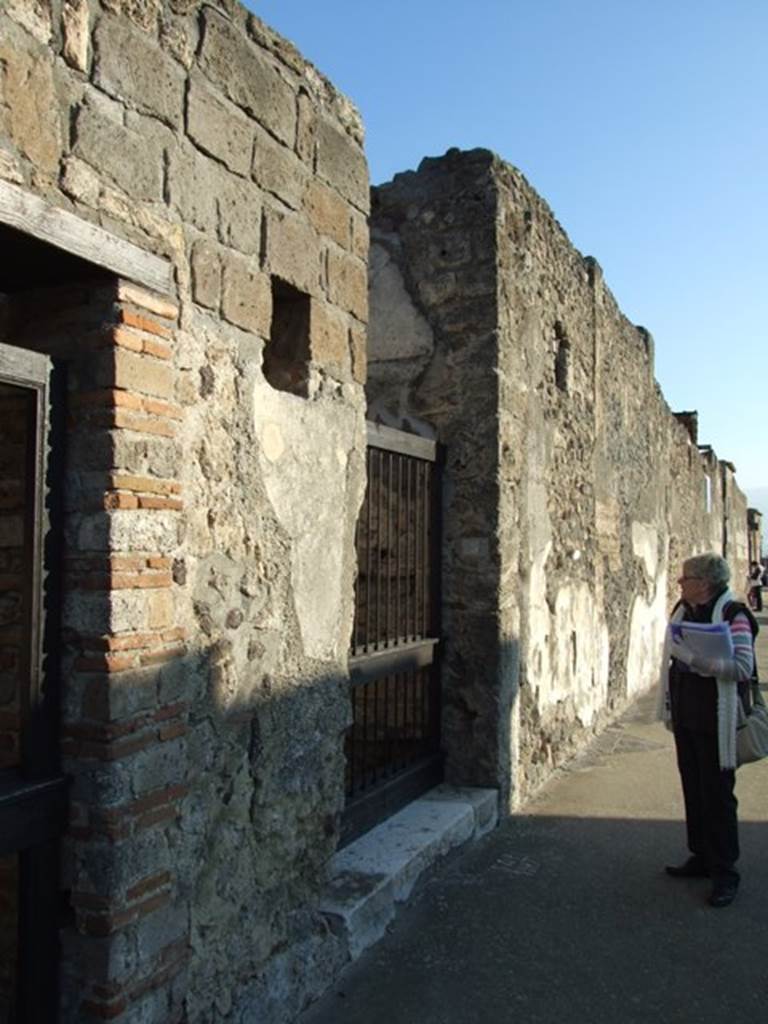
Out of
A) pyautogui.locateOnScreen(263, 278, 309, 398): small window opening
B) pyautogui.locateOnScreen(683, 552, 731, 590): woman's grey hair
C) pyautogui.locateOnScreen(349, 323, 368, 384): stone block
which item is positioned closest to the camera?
pyautogui.locateOnScreen(263, 278, 309, 398): small window opening

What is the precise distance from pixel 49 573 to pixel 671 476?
9245mm

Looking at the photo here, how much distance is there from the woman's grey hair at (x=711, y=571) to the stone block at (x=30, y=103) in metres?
2.86

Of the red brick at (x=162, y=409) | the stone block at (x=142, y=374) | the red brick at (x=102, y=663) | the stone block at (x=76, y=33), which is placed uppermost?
the stone block at (x=76, y=33)

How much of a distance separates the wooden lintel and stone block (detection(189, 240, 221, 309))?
11 centimetres

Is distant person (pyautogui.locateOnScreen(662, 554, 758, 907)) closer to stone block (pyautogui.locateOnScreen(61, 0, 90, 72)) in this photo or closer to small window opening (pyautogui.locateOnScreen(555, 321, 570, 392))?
small window opening (pyautogui.locateOnScreen(555, 321, 570, 392))

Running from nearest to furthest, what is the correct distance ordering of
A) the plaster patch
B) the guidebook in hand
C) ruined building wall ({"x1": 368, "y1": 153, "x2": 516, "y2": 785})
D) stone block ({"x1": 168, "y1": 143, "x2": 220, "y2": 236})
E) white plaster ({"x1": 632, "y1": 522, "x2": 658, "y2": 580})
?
1. stone block ({"x1": 168, "y1": 143, "x2": 220, "y2": 236})
2. the plaster patch
3. the guidebook in hand
4. ruined building wall ({"x1": 368, "y1": 153, "x2": 516, "y2": 785})
5. white plaster ({"x1": 632, "y1": 522, "x2": 658, "y2": 580})

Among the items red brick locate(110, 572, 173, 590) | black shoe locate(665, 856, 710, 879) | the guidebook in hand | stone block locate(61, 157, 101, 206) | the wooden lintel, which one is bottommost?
black shoe locate(665, 856, 710, 879)

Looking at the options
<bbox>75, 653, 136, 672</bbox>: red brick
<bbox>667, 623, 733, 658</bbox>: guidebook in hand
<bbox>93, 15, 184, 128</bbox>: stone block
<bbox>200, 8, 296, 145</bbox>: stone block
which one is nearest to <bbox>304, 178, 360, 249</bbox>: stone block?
<bbox>200, 8, 296, 145</bbox>: stone block

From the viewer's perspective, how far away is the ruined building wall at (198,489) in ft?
6.45

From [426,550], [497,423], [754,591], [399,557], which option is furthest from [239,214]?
[754,591]

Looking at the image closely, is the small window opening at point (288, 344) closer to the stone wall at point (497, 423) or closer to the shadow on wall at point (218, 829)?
the shadow on wall at point (218, 829)

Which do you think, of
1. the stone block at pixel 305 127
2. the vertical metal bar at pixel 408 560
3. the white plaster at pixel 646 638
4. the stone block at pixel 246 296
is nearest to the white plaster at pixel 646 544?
the white plaster at pixel 646 638

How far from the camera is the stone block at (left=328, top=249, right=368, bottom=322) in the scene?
2.98m

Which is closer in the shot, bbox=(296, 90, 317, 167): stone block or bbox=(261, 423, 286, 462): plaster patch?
bbox=(261, 423, 286, 462): plaster patch
